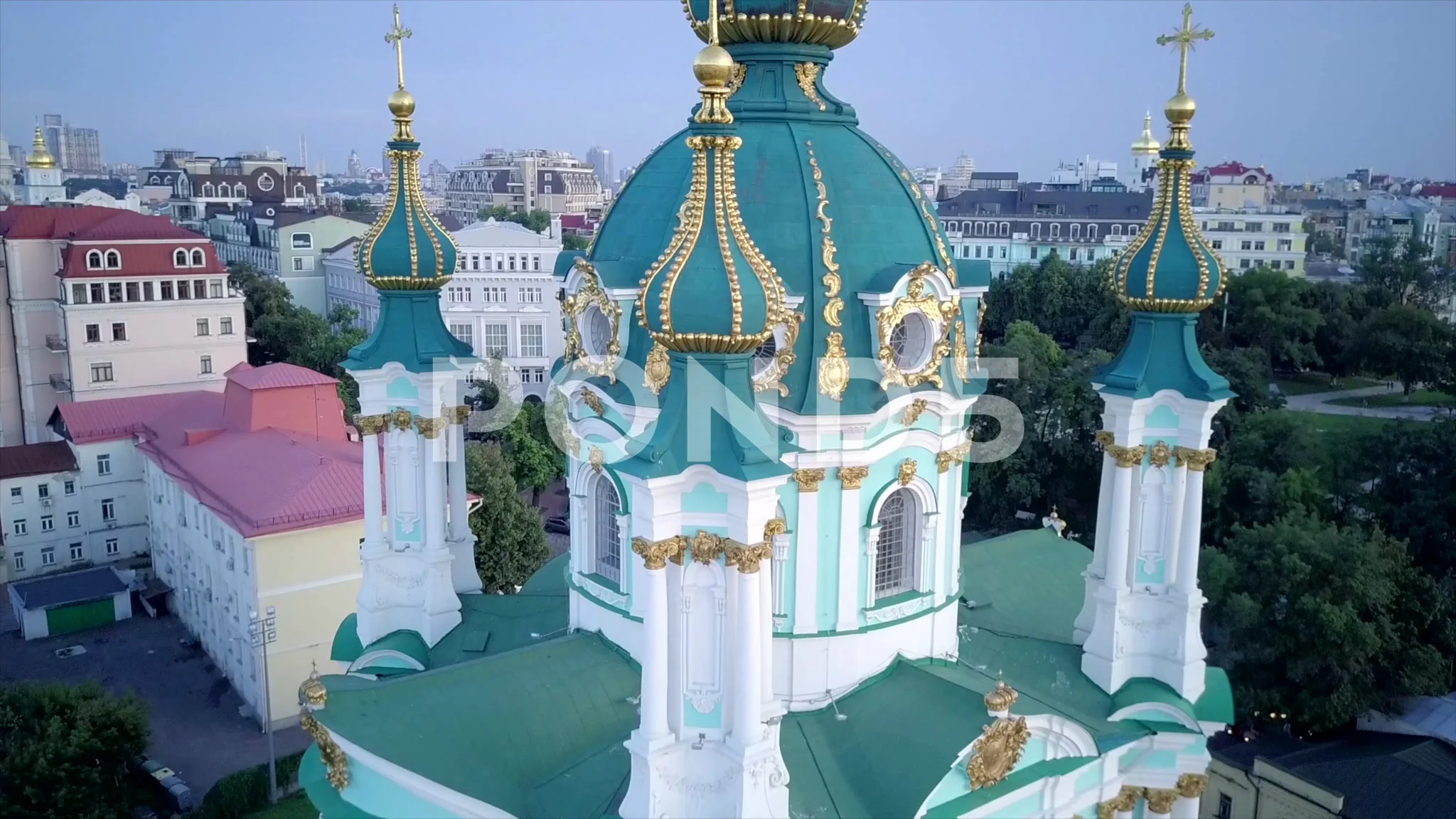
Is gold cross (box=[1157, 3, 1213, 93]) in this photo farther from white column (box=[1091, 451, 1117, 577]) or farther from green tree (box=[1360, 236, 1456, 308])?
green tree (box=[1360, 236, 1456, 308])

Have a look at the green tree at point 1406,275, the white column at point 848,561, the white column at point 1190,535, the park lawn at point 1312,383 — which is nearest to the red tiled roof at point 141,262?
the white column at point 848,561

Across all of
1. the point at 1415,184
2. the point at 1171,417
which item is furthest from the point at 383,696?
the point at 1415,184

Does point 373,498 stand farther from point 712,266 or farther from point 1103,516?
point 1103,516

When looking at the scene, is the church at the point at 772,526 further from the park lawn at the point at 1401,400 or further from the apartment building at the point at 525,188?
the apartment building at the point at 525,188

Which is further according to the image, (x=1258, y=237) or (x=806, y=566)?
(x=1258, y=237)

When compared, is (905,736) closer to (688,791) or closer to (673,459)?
(688,791)

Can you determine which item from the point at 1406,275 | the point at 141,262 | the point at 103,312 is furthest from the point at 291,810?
the point at 1406,275

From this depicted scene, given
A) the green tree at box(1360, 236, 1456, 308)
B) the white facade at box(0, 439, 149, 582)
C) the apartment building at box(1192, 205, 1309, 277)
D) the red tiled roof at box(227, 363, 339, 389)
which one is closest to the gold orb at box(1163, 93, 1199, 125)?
the red tiled roof at box(227, 363, 339, 389)
